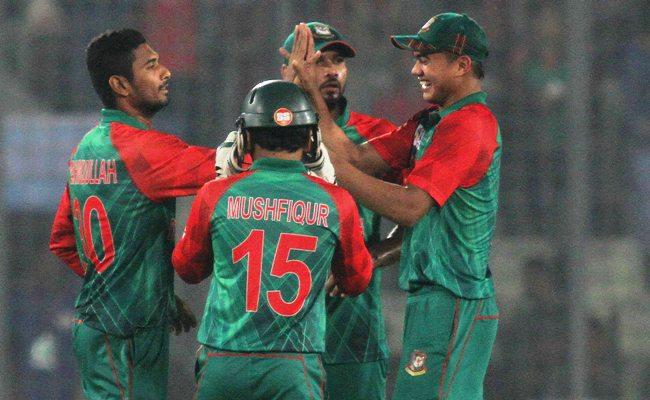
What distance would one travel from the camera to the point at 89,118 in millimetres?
8852

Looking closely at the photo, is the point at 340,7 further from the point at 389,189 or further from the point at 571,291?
the point at 389,189

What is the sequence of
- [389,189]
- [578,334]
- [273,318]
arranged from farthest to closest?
[578,334] < [389,189] < [273,318]

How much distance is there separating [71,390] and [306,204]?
4.49 m

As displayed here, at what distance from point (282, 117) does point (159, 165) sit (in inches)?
33.4

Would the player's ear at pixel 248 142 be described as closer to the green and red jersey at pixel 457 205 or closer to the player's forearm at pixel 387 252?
the green and red jersey at pixel 457 205

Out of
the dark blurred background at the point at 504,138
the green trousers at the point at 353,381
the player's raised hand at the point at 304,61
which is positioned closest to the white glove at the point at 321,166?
the player's raised hand at the point at 304,61

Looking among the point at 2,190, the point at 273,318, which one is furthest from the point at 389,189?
the point at 2,190

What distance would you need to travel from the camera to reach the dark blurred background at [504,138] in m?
8.65

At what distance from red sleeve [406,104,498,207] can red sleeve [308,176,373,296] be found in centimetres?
43

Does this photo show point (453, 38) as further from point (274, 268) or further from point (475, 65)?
point (274, 268)

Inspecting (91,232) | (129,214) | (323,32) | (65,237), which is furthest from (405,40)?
(65,237)

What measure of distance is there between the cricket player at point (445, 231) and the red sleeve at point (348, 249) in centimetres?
32

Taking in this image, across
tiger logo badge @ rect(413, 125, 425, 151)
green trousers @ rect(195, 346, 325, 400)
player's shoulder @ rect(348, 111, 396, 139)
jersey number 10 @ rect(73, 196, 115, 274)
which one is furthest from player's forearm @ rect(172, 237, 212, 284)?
player's shoulder @ rect(348, 111, 396, 139)

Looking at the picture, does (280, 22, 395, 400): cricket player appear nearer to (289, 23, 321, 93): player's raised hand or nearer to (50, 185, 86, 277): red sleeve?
(289, 23, 321, 93): player's raised hand
